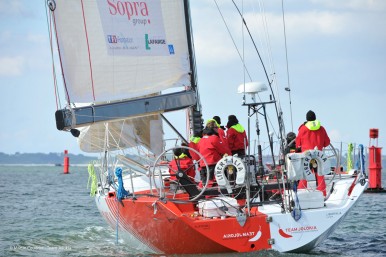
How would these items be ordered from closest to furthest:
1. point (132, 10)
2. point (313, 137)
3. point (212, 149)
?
point (212, 149)
point (313, 137)
point (132, 10)

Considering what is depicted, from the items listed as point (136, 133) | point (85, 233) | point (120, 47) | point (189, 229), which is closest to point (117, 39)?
point (120, 47)

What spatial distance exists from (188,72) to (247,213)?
14.8 feet

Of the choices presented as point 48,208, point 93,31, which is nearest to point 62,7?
point 93,31

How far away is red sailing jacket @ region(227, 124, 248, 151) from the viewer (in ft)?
48.4

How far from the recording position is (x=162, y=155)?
41.0ft

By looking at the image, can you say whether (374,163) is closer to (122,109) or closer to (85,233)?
(85,233)

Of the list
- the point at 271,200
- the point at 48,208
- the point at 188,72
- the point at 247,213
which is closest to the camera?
the point at 247,213

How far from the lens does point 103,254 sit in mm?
15227

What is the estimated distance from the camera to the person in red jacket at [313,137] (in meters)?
14.0

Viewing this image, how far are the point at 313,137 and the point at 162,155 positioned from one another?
284 cm

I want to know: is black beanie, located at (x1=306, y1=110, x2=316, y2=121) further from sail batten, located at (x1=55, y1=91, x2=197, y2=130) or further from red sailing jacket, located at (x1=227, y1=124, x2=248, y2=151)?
sail batten, located at (x1=55, y1=91, x2=197, y2=130)

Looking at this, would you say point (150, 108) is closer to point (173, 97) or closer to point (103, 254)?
point (173, 97)

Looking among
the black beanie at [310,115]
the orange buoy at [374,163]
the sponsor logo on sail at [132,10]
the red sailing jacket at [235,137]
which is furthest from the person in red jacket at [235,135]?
the orange buoy at [374,163]

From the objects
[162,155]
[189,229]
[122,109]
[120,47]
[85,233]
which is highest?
[120,47]
